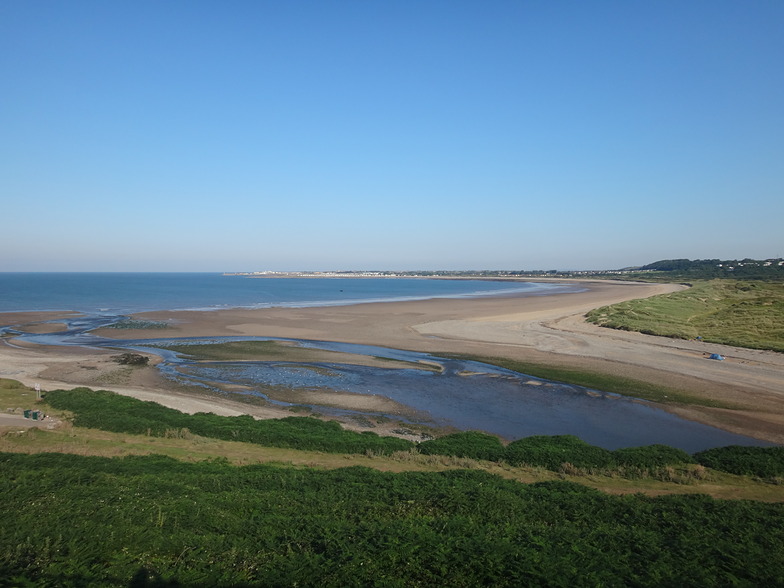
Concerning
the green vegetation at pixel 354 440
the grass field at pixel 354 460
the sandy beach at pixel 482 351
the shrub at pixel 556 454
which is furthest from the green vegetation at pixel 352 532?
the sandy beach at pixel 482 351

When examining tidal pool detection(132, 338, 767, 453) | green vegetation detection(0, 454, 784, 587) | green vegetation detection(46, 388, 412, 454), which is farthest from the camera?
tidal pool detection(132, 338, 767, 453)

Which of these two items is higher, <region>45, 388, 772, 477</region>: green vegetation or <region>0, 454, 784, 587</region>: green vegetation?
<region>0, 454, 784, 587</region>: green vegetation

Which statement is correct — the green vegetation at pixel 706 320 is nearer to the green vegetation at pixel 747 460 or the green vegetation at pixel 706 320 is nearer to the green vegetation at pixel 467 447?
the green vegetation at pixel 747 460

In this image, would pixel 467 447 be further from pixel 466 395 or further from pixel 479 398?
pixel 466 395

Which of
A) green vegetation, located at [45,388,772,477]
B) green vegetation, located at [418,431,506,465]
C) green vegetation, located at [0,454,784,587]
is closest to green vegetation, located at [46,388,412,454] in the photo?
green vegetation, located at [45,388,772,477]

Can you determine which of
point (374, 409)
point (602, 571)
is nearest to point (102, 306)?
point (374, 409)

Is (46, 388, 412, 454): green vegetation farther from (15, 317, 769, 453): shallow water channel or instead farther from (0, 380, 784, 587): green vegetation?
(15, 317, 769, 453): shallow water channel

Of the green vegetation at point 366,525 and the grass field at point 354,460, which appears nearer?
the green vegetation at point 366,525
